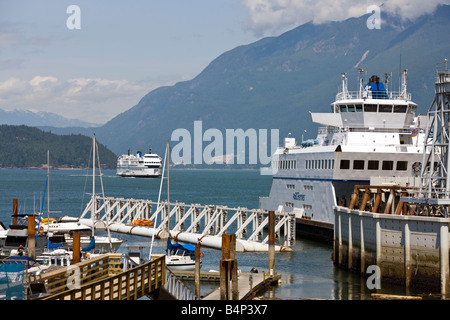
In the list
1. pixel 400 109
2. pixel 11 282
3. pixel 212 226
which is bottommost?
pixel 212 226

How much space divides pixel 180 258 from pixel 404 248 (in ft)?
48.5

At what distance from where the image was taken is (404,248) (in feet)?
116

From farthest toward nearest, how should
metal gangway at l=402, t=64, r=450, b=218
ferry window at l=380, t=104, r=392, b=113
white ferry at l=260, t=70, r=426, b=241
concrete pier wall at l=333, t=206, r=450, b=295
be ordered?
ferry window at l=380, t=104, r=392, b=113, white ferry at l=260, t=70, r=426, b=241, metal gangway at l=402, t=64, r=450, b=218, concrete pier wall at l=333, t=206, r=450, b=295

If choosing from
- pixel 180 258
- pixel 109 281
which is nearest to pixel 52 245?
pixel 180 258

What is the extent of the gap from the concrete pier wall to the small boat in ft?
33.2

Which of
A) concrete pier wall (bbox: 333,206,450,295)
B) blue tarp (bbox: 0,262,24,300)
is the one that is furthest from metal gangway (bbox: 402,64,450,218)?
blue tarp (bbox: 0,262,24,300)

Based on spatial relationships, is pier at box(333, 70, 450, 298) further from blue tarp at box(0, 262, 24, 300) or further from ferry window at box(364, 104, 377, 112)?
blue tarp at box(0, 262, 24, 300)

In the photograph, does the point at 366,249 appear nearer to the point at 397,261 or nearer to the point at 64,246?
the point at 397,261

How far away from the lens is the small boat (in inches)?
1711

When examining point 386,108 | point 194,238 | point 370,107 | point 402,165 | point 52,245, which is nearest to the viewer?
point 52,245

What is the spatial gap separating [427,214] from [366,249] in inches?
168

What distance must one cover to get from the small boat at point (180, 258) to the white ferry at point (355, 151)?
13.6 metres

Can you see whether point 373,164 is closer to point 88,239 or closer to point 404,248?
point 404,248
